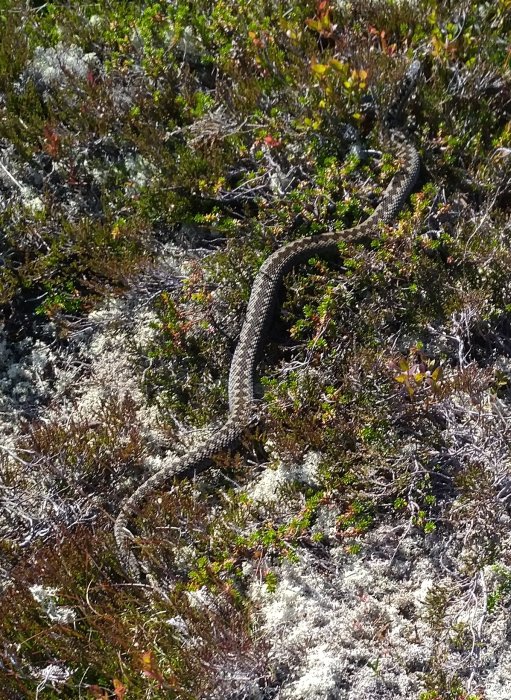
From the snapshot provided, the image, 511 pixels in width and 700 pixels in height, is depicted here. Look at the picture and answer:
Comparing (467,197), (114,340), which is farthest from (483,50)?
(114,340)

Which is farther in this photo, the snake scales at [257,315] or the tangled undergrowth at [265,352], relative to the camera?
Answer: the snake scales at [257,315]

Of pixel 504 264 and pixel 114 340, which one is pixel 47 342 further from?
pixel 504 264

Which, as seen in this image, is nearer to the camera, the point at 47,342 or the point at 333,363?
the point at 333,363

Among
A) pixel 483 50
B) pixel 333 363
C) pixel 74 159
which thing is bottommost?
pixel 333 363

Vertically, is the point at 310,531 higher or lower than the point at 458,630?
higher

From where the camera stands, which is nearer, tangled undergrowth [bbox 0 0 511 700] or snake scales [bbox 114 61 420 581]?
tangled undergrowth [bbox 0 0 511 700]
